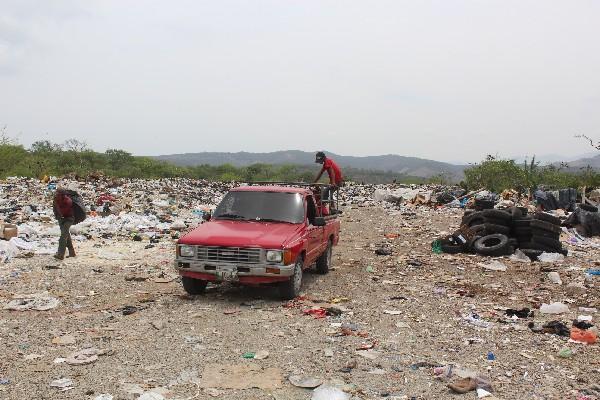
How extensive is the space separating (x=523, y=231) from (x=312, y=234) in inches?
A: 217

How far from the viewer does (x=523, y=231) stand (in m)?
11.2

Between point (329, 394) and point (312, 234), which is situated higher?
point (312, 234)

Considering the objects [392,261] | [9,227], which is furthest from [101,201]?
[392,261]

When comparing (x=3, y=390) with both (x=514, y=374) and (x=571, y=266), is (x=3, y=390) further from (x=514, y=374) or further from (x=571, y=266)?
(x=571, y=266)

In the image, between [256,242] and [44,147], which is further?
[44,147]

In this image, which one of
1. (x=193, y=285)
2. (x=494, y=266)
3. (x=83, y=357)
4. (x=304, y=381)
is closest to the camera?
(x=304, y=381)

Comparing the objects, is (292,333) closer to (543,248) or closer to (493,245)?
(493,245)

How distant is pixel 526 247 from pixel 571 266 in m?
1.12

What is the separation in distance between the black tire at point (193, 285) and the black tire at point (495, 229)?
21.9ft

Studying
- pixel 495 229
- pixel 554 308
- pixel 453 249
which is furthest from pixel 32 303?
pixel 495 229

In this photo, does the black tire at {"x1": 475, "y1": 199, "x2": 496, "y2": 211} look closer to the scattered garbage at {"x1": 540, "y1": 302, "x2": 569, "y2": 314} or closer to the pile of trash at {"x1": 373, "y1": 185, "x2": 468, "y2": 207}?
the scattered garbage at {"x1": 540, "y1": 302, "x2": 569, "y2": 314}

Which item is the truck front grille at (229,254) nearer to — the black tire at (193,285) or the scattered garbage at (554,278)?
the black tire at (193,285)

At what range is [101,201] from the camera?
17.4 metres

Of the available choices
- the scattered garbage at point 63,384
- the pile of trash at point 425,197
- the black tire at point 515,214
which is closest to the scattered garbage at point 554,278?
the black tire at point 515,214
